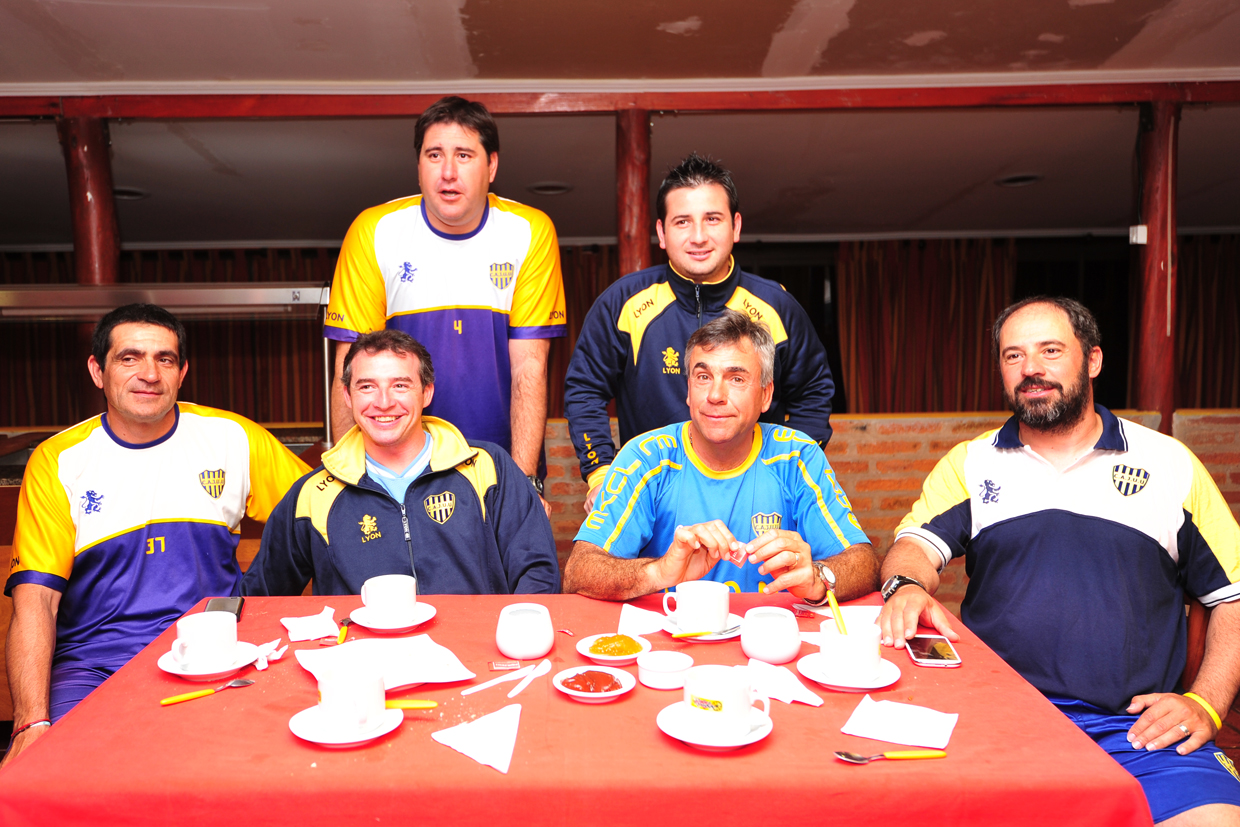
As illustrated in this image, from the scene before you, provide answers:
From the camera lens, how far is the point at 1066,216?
7672 mm

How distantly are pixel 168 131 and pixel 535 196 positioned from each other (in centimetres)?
264

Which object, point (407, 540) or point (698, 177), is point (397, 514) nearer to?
point (407, 540)

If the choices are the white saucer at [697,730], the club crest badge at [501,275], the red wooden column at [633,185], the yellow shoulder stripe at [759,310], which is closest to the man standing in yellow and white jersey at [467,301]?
the club crest badge at [501,275]

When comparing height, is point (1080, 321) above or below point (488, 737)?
above

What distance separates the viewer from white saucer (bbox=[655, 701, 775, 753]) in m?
1.02

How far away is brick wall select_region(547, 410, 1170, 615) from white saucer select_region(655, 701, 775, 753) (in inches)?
117

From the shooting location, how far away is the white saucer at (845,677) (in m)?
1.22

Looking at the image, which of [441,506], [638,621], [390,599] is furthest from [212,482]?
[638,621]

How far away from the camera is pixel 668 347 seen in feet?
8.41

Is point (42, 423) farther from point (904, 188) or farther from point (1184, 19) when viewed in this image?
point (1184, 19)

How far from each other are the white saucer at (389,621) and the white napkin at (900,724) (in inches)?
31.1

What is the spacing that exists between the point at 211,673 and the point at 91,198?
4.16 meters

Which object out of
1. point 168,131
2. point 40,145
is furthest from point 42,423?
point 168,131

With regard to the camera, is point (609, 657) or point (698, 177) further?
point (698, 177)
